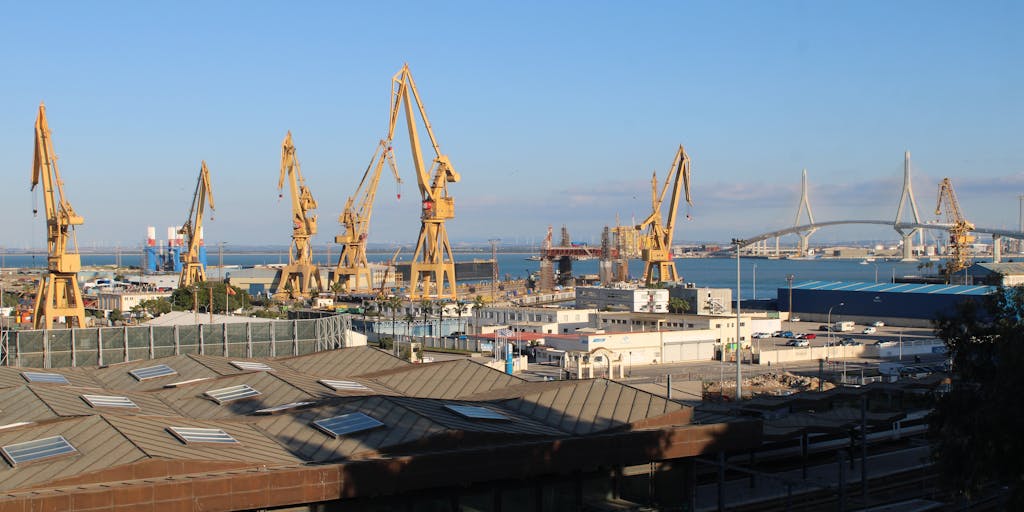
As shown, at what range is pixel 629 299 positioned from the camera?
53.8 meters

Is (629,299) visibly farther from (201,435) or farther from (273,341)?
(201,435)

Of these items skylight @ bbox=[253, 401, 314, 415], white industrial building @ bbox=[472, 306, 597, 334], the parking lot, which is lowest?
the parking lot

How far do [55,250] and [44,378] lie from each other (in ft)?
70.3

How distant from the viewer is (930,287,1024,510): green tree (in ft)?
32.9

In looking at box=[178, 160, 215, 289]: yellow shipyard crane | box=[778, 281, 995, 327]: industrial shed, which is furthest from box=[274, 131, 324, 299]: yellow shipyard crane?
box=[778, 281, 995, 327]: industrial shed

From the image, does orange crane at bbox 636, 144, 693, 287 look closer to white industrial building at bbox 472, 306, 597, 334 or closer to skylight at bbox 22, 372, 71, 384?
white industrial building at bbox 472, 306, 597, 334

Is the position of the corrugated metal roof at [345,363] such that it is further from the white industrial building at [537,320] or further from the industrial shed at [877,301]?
the industrial shed at [877,301]

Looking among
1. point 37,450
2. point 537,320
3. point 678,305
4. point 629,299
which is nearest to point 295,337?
point 37,450

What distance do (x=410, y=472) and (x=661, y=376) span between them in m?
23.1

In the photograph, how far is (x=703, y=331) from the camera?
39.1m

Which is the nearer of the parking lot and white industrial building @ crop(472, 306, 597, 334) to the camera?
the parking lot

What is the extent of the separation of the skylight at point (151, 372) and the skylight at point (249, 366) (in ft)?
3.73

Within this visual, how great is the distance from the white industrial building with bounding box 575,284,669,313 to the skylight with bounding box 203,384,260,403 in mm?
37762

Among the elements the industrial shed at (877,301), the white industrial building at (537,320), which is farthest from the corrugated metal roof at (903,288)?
the white industrial building at (537,320)
